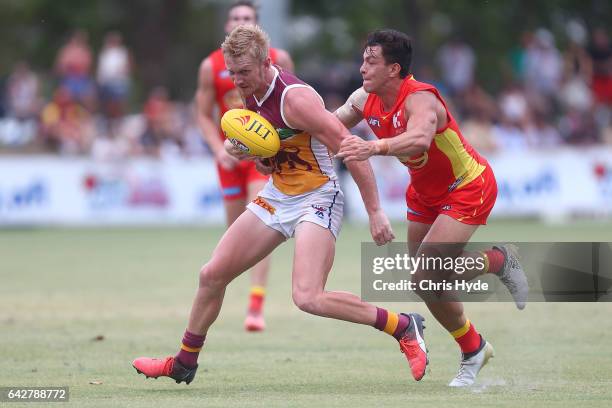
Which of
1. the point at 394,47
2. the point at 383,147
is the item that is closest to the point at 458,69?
the point at 394,47

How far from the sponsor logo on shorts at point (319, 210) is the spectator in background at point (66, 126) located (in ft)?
51.7

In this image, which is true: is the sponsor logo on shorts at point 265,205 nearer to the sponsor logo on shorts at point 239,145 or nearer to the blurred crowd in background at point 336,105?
the sponsor logo on shorts at point 239,145

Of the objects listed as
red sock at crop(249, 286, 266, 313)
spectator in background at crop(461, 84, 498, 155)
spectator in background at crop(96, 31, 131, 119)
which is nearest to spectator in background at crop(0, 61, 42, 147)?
spectator in background at crop(96, 31, 131, 119)

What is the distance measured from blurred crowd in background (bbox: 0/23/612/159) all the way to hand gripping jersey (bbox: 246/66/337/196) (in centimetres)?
1481

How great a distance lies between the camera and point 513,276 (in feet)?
27.9

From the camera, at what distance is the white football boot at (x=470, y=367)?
805 centimetres

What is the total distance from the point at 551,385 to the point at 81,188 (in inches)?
612

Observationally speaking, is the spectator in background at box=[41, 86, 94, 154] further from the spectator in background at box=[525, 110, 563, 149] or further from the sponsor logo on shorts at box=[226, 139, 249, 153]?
the sponsor logo on shorts at box=[226, 139, 249, 153]

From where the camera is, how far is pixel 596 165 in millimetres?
22422

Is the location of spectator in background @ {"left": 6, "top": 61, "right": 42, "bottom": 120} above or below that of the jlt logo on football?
above

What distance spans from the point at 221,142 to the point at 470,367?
393 cm

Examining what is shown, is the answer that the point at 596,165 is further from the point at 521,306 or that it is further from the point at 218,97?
the point at 521,306

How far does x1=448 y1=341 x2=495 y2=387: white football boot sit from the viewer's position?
317 inches

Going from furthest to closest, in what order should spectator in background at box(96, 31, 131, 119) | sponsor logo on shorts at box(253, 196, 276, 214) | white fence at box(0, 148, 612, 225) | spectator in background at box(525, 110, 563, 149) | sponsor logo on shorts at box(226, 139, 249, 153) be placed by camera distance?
spectator in background at box(96, 31, 131, 119) → spectator in background at box(525, 110, 563, 149) → white fence at box(0, 148, 612, 225) → sponsor logo on shorts at box(253, 196, 276, 214) → sponsor logo on shorts at box(226, 139, 249, 153)
